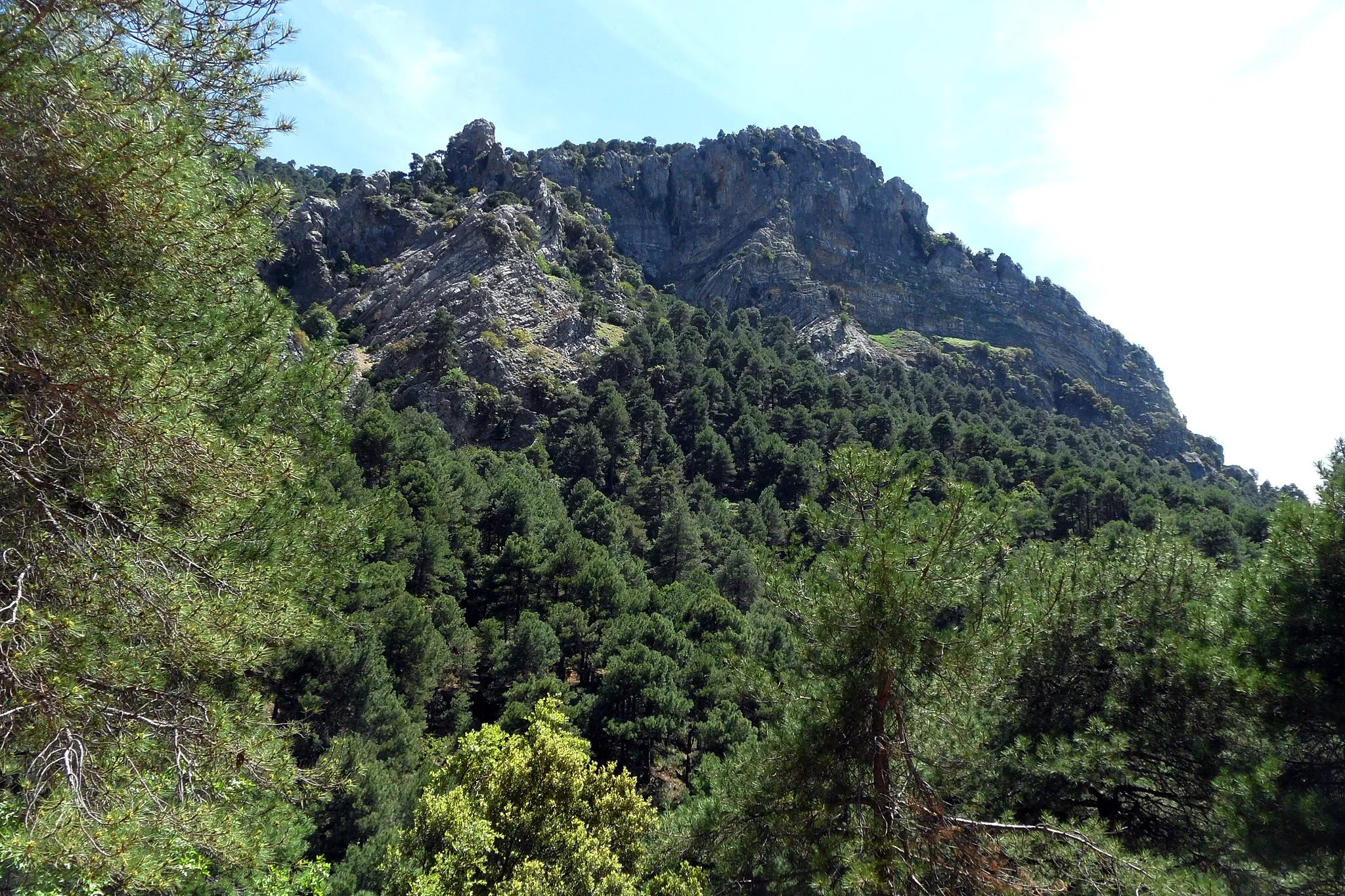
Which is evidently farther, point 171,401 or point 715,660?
point 715,660

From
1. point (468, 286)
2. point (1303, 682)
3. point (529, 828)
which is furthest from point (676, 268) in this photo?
point (1303, 682)

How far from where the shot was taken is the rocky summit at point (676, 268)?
57719 millimetres

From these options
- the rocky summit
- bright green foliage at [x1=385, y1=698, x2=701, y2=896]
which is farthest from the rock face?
bright green foliage at [x1=385, y1=698, x2=701, y2=896]

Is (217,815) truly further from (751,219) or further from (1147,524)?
(751,219)

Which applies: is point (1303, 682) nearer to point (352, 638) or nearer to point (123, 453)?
point (123, 453)

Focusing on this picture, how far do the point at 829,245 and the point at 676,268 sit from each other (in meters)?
25.1

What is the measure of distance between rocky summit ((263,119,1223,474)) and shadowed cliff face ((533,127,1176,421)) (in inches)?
13.0

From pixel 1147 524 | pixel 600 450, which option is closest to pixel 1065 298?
pixel 1147 524

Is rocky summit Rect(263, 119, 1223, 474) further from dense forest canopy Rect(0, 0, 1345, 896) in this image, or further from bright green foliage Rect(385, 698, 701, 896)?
dense forest canopy Rect(0, 0, 1345, 896)

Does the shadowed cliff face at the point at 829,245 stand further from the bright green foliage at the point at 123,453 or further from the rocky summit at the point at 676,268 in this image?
the bright green foliage at the point at 123,453

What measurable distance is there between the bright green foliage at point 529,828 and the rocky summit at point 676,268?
42.1 m

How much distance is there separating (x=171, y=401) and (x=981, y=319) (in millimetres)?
112463

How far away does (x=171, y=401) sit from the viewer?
156 inches

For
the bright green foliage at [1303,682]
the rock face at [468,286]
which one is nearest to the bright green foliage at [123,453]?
the bright green foliage at [1303,682]
